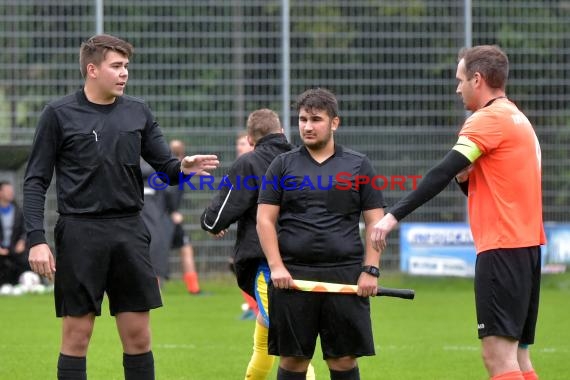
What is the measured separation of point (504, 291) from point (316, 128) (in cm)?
141

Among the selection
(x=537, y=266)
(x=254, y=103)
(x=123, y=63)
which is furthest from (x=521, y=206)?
(x=254, y=103)

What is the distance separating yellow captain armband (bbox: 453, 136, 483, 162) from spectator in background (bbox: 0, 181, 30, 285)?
12.6 metres

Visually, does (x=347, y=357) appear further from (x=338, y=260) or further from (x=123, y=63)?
(x=123, y=63)

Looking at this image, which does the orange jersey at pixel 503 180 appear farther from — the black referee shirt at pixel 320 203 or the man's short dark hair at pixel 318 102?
the man's short dark hair at pixel 318 102

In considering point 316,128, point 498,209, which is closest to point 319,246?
point 316,128

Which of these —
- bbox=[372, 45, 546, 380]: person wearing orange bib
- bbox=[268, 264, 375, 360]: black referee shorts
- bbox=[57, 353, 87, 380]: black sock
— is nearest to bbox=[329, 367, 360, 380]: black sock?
bbox=[268, 264, 375, 360]: black referee shorts

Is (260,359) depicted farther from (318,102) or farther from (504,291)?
(504,291)

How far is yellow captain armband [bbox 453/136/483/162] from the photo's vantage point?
21.1 feet

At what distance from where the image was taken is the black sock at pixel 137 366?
6.95 meters

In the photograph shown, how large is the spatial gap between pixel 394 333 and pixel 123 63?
6.43m

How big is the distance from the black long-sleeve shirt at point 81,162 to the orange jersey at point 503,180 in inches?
74.6

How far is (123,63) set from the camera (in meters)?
7.02

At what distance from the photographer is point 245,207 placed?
790 centimetres

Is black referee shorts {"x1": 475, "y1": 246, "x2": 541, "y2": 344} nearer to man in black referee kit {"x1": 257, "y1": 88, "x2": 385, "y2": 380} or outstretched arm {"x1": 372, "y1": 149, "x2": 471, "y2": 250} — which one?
outstretched arm {"x1": 372, "y1": 149, "x2": 471, "y2": 250}
